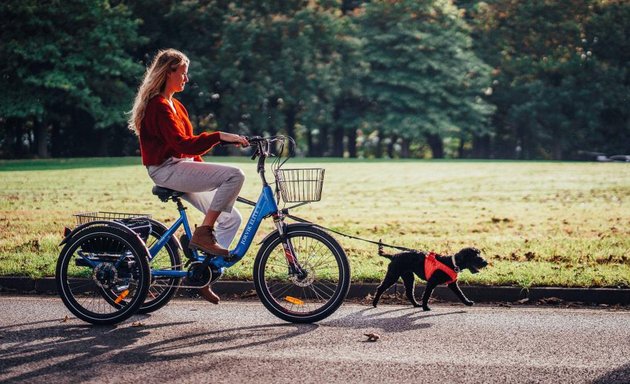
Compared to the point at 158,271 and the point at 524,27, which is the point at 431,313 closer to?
the point at 158,271

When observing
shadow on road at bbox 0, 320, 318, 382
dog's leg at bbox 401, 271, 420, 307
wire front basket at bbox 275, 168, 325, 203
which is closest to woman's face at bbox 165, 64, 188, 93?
wire front basket at bbox 275, 168, 325, 203

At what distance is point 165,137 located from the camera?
580 cm

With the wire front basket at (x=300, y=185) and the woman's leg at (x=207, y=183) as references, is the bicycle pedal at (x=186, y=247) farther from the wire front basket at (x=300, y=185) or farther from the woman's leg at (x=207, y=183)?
the wire front basket at (x=300, y=185)

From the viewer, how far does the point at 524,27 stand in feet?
176

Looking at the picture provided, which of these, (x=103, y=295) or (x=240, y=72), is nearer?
(x=103, y=295)

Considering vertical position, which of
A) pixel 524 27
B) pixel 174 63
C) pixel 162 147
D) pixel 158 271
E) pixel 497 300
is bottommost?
pixel 497 300

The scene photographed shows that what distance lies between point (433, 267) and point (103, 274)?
2796 mm

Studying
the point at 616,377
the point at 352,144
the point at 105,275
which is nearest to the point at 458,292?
the point at 616,377

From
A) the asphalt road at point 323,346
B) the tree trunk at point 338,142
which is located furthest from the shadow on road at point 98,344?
the tree trunk at point 338,142

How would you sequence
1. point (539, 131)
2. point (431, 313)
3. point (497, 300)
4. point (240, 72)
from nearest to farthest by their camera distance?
point (431, 313) → point (497, 300) → point (240, 72) → point (539, 131)

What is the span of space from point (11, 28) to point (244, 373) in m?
38.6

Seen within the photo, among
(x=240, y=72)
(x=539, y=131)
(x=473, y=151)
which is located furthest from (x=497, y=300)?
(x=473, y=151)

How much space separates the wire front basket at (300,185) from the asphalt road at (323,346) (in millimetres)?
1059

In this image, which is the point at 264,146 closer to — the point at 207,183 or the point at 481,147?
the point at 207,183
